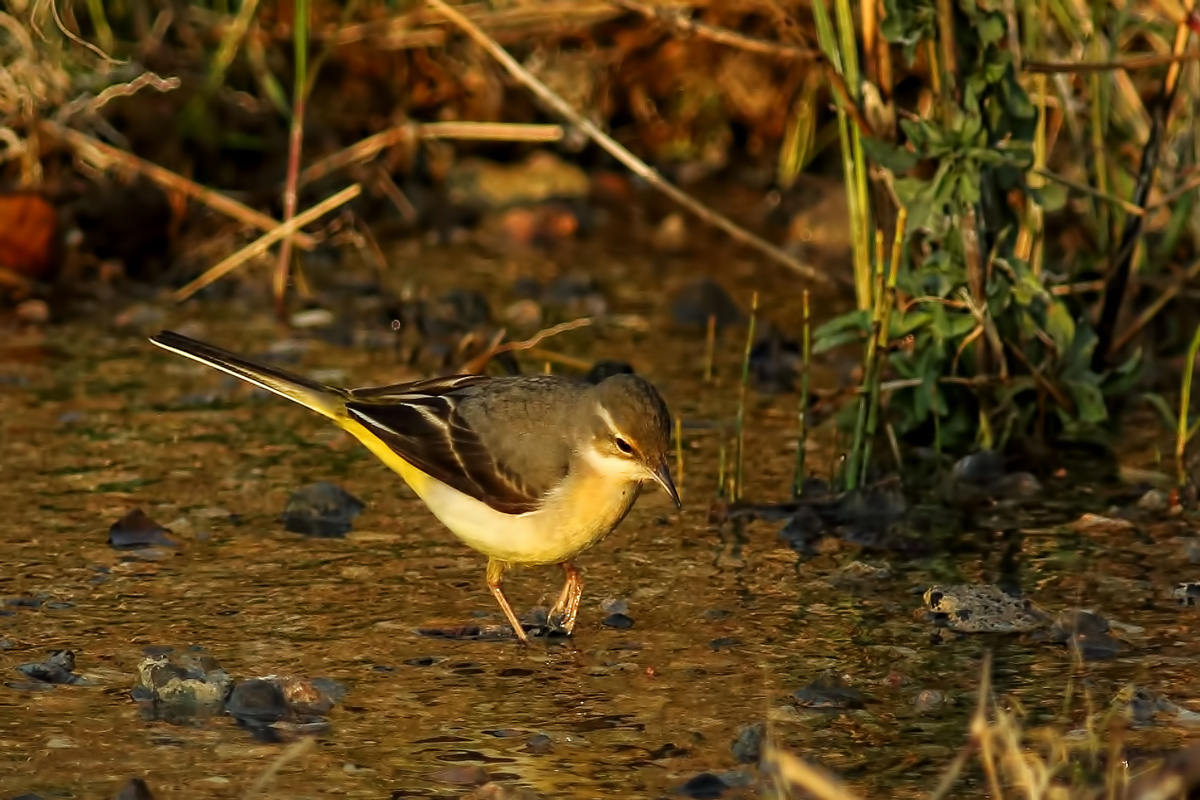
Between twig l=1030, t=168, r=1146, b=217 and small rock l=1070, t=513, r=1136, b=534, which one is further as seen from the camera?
twig l=1030, t=168, r=1146, b=217

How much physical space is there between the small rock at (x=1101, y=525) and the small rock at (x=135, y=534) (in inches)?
128

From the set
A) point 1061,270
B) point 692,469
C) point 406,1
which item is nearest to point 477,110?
point 406,1

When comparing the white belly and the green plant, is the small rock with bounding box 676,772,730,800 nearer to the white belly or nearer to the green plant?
the white belly

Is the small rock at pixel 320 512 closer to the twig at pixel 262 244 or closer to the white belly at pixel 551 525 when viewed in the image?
the white belly at pixel 551 525

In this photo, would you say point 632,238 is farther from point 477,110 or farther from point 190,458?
point 190,458

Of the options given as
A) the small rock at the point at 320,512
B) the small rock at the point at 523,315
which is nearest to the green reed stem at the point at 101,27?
the small rock at the point at 523,315

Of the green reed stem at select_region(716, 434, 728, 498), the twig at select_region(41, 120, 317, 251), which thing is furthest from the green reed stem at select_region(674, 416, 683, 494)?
the twig at select_region(41, 120, 317, 251)

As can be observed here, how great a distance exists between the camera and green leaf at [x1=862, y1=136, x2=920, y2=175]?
23.1 ft

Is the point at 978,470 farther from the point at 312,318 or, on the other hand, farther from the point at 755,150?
the point at 755,150

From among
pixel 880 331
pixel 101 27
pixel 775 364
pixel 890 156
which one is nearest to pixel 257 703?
pixel 880 331

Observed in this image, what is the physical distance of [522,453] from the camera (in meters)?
6.37

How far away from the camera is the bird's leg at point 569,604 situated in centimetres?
614

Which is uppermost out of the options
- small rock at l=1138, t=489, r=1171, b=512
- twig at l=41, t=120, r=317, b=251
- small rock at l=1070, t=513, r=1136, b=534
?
twig at l=41, t=120, r=317, b=251

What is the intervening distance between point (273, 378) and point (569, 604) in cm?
152
